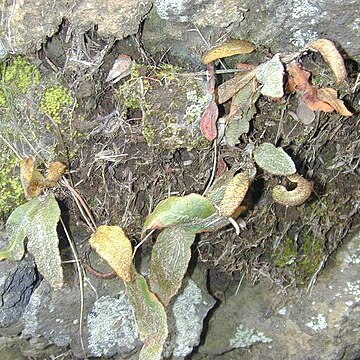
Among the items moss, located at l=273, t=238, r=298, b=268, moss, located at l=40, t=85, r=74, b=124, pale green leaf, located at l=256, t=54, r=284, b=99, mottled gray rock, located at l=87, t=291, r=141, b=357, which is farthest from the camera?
moss, located at l=273, t=238, r=298, b=268

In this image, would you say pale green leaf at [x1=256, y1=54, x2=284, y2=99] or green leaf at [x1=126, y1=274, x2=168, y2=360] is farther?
green leaf at [x1=126, y1=274, x2=168, y2=360]

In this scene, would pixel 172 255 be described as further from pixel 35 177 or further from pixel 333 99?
pixel 333 99

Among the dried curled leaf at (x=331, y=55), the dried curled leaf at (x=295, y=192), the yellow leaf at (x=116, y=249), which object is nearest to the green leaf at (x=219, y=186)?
the dried curled leaf at (x=295, y=192)

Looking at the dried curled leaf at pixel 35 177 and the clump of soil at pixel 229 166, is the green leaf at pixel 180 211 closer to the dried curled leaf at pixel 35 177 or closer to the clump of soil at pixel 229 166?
the clump of soil at pixel 229 166

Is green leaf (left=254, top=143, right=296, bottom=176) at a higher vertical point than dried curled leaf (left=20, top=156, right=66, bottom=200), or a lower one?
lower

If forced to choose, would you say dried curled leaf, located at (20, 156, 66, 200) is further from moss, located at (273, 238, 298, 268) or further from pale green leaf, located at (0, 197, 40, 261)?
moss, located at (273, 238, 298, 268)

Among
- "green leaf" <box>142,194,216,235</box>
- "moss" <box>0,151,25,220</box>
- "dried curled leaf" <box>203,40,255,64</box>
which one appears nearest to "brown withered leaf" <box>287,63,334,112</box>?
"dried curled leaf" <box>203,40,255,64</box>

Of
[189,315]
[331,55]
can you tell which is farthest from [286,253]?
[331,55]
